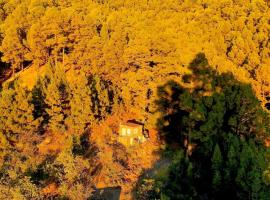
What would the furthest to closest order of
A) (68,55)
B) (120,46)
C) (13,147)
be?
(68,55) < (120,46) < (13,147)

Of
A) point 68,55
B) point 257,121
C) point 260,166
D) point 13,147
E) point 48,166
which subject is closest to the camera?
point 260,166

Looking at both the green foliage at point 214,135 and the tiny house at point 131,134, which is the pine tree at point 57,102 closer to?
the tiny house at point 131,134

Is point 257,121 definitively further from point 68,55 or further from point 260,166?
point 68,55

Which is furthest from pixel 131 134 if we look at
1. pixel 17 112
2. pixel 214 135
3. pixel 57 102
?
pixel 17 112

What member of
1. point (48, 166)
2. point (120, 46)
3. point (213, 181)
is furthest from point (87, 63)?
point (213, 181)

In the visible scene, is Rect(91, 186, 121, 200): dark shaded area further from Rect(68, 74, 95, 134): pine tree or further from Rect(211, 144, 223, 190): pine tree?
Rect(211, 144, 223, 190): pine tree

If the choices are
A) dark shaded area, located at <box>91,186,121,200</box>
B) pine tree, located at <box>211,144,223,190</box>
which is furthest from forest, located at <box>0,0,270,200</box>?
dark shaded area, located at <box>91,186,121,200</box>

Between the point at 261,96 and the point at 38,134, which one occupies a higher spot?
the point at 261,96
